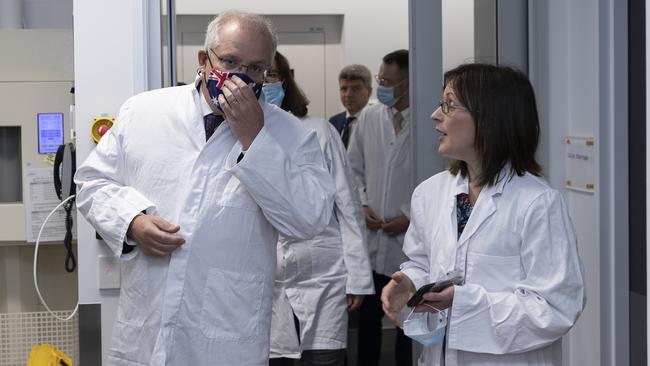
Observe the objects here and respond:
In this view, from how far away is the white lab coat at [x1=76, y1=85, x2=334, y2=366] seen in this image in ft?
6.48

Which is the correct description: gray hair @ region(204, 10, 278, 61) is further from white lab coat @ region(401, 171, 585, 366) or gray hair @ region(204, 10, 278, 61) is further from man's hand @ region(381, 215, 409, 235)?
man's hand @ region(381, 215, 409, 235)

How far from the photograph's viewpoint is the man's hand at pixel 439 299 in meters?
1.87

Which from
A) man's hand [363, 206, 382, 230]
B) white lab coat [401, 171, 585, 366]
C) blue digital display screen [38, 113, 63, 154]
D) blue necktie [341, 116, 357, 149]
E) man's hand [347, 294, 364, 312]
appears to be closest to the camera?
white lab coat [401, 171, 585, 366]

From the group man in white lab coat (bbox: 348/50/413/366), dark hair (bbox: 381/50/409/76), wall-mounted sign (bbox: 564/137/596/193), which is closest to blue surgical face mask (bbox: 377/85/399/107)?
man in white lab coat (bbox: 348/50/413/366)

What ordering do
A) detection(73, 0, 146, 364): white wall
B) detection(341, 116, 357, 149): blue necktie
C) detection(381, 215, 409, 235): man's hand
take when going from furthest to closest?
1. detection(341, 116, 357, 149): blue necktie
2. detection(381, 215, 409, 235): man's hand
3. detection(73, 0, 146, 364): white wall

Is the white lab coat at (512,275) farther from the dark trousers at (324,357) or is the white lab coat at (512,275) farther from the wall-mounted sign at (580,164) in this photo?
the dark trousers at (324,357)

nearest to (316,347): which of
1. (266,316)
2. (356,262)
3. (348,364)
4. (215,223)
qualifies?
(356,262)

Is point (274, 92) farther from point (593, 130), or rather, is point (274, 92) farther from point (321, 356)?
point (593, 130)

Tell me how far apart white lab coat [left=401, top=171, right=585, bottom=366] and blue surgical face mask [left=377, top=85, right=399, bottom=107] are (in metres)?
1.88

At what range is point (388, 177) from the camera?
3.84 m

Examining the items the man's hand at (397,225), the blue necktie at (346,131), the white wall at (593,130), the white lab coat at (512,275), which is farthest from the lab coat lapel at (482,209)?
the blue necktie at (346,131)

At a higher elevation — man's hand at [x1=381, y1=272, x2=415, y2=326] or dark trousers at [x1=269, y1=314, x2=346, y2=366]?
man's hand at [x1=381, y1=272, x2=415, y2=326]

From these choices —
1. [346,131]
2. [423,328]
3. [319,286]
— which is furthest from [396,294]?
[346,131]

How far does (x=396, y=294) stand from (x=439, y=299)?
5.2 inches
